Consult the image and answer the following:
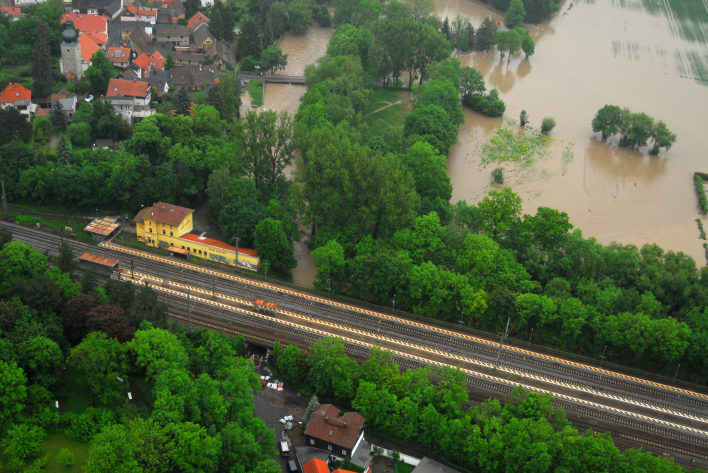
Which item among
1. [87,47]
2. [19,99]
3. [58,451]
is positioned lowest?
[58,451]

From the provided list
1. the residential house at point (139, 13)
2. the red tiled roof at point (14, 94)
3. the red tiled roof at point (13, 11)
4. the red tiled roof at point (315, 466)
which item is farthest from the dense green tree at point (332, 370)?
the red tiled roof at point (13, 11)

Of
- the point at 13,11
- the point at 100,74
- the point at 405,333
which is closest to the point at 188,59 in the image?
the point at 100,74

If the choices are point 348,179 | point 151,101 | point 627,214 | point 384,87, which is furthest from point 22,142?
point 627,214

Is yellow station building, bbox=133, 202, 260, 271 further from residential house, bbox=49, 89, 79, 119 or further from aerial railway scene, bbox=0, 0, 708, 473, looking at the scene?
residential house, bbox=49, 89, 79, 119

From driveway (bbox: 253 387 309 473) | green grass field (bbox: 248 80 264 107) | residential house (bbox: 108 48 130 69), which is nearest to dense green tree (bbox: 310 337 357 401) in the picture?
driveway (bbox: 253 387 309 473)

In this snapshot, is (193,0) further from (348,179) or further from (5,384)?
(5,384)

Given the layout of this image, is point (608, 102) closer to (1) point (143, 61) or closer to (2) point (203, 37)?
(2) point (203, 37)
